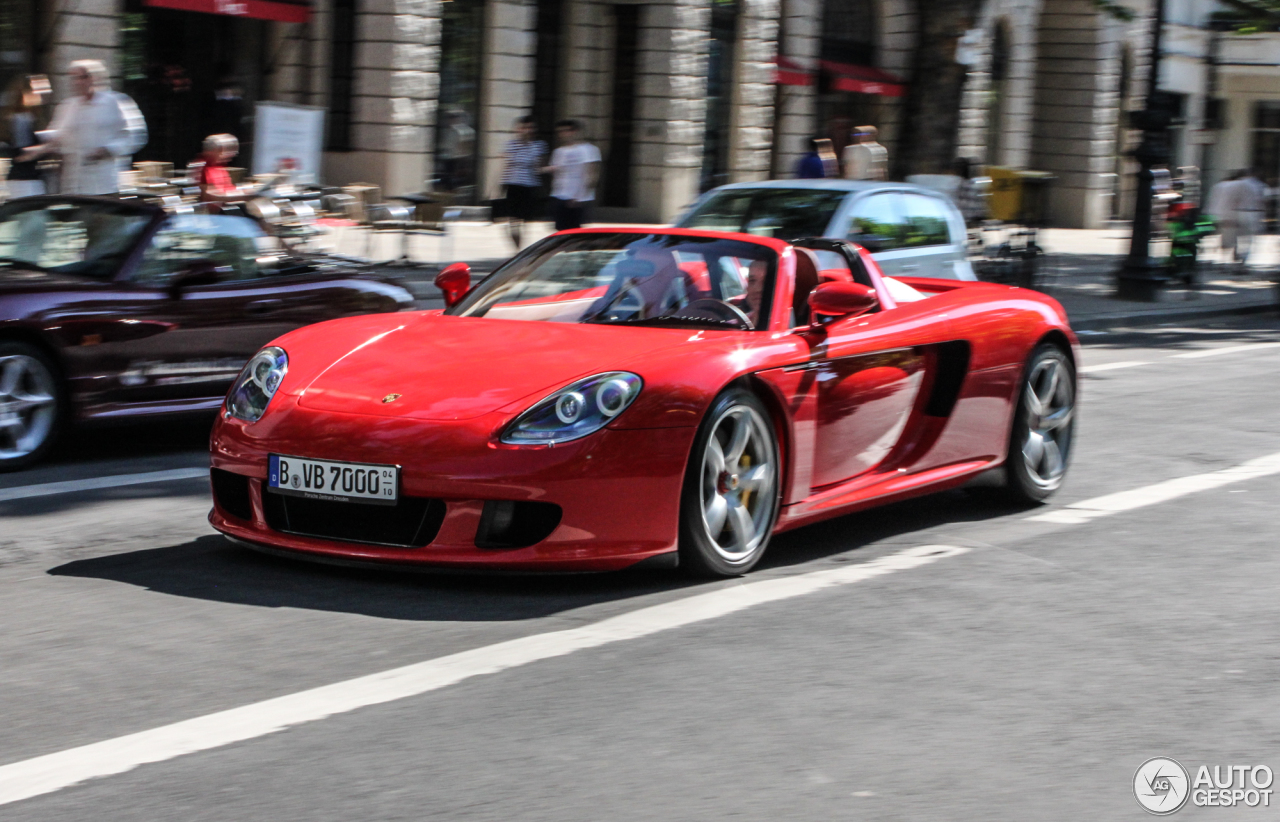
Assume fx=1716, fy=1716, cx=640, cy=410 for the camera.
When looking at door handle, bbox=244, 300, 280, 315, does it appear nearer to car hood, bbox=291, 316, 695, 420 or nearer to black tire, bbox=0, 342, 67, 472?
black tire, bbox=0, 342, 67, 472

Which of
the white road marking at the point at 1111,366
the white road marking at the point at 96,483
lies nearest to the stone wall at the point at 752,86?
the white road marking at the point at 1111,366

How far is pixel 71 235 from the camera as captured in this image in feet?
26.5

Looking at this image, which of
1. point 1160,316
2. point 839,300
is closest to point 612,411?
point 839,300

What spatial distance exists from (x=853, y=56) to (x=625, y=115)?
6548 millimetres

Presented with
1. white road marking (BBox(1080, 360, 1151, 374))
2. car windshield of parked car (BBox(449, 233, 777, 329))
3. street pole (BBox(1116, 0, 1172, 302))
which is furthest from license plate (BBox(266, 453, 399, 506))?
street pole (BBox(1116, 0, 1172, 302))

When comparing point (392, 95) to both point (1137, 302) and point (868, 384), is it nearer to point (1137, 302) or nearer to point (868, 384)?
point (1137, 302)

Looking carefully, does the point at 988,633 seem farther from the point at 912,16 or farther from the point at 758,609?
the point at 912,16

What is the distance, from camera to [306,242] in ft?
52.0

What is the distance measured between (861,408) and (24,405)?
12.0 ft

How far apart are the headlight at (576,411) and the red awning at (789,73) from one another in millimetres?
24626

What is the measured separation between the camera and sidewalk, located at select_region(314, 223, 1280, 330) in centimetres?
1894

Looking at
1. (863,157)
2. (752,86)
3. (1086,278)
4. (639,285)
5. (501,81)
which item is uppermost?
(752,86)

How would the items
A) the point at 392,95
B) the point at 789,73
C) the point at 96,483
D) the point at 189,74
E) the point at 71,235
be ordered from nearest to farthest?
the point at 96,483, the point at 71,235, the point at 189,74, the point at 392,95, the point at 789,73

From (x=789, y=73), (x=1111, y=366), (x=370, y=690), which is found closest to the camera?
(x=370, y=690)
